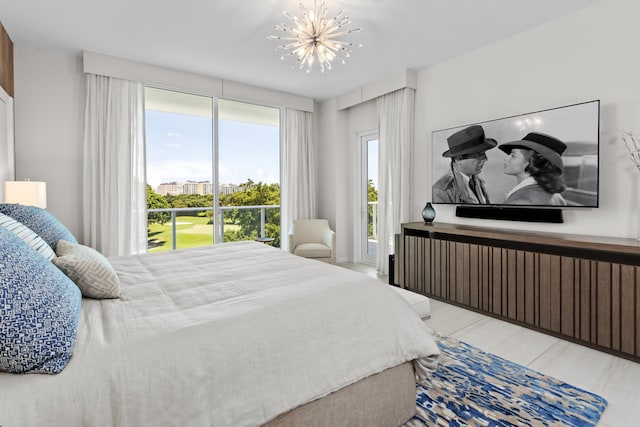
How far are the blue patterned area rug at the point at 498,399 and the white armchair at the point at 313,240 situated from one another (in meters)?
2.49

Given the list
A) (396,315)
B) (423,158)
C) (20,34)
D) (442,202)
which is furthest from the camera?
(423,158)

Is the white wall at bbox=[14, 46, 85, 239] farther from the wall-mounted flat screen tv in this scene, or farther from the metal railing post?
the wall-mounted flat screen tv

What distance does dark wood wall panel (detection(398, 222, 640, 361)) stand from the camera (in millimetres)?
2193

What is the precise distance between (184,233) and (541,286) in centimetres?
476

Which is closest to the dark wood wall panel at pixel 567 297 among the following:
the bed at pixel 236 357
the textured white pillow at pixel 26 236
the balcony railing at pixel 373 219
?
the bed at pixel 236 357

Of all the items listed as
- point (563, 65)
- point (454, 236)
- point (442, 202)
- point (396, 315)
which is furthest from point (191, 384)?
point (563, 65)

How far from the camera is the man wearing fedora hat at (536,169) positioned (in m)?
2.83

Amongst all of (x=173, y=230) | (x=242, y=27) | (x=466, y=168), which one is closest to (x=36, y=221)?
(x=242, y=27)

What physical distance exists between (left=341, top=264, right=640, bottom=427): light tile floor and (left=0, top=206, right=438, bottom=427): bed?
3.55 feet

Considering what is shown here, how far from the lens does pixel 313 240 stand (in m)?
4.97

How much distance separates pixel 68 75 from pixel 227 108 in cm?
189

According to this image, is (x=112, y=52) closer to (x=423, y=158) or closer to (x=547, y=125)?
(x=423, y=158)

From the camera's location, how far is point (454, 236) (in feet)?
11.7

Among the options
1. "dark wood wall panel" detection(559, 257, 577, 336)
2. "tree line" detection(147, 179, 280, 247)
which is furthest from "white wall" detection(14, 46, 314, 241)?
"dark wood wall panel" detection(559, 257, 577, 336)
